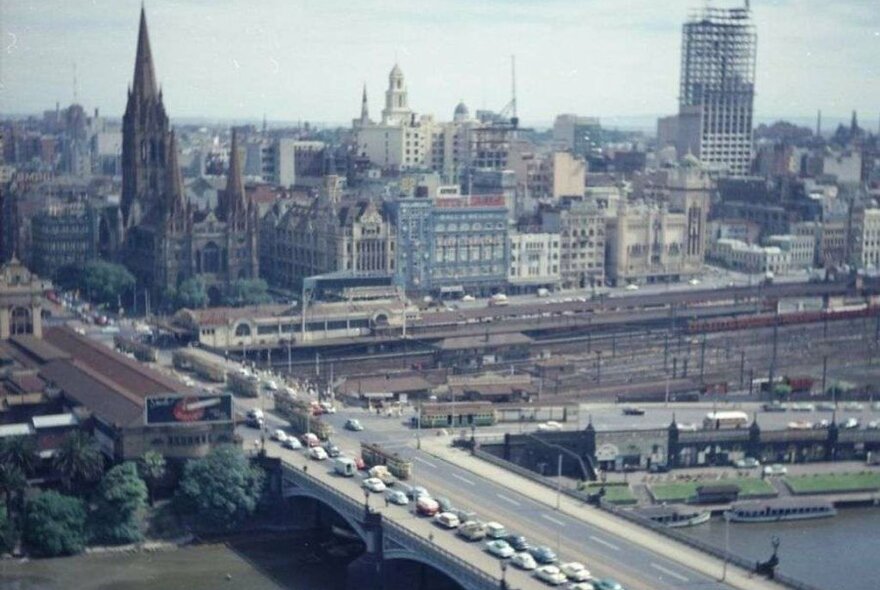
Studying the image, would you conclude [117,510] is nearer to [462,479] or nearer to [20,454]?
[20,454]

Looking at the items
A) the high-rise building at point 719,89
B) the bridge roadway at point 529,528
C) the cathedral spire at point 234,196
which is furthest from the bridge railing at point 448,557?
the high-rise building at point 719,89

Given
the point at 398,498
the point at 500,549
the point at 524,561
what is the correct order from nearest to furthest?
the point at 524,561 < the point at 500,549 < the point at 398,498

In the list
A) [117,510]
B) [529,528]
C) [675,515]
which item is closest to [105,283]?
[117,510]

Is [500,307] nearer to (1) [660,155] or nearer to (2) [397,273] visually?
(2) [397,273]

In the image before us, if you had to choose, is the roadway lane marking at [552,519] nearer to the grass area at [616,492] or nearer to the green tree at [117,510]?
the grass area at [616,492]

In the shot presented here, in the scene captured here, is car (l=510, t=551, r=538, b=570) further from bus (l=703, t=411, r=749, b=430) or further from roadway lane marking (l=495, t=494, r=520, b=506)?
bus (l=703, t=411, r=749, b=430)

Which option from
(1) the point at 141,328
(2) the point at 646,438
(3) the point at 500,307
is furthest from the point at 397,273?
(2) the point at 646,438
